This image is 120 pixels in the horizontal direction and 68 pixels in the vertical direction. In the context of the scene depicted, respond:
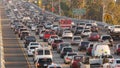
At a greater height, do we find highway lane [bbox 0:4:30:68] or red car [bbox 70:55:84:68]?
red car [bbox 70:55:84:68]

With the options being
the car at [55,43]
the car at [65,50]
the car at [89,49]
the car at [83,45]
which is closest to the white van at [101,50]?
the car at [65,50]

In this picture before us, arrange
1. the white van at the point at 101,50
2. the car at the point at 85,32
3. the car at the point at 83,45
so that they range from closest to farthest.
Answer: the white van at the point at 101,50
the car at the point at 83,45
the car at the point at 85,32

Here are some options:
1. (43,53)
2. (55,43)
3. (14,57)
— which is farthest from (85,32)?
(43,53)

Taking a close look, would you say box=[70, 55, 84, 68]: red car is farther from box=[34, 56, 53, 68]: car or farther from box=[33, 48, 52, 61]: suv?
box=[33, 48, 52, 61]: suv

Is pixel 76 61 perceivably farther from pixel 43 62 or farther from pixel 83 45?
pixel 83 45

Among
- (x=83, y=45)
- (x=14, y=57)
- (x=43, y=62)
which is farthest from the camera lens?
(x=83, y=45)

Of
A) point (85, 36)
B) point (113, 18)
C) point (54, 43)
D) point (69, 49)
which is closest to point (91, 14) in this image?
point (113, 18)

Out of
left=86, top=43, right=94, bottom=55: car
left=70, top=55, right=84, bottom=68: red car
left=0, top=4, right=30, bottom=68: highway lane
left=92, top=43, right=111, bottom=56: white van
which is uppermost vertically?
left=70, top=55, right=84, bottom=68: red car

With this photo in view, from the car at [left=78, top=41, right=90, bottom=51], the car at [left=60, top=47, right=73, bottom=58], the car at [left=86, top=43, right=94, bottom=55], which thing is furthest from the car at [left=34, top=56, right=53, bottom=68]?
the car at [left=78, top=41, right=90, bottom=51]

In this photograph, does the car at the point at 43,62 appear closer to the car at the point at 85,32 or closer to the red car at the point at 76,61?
the red car at the point at 76,61

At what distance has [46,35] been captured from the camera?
71.5 m

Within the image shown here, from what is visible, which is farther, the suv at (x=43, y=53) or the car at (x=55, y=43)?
the car at (x=55, y=43)

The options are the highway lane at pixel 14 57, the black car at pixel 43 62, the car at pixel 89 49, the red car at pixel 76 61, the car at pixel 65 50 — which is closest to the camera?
the red car at pixel 76 61

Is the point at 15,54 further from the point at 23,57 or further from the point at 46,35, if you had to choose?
the point at 46,35
